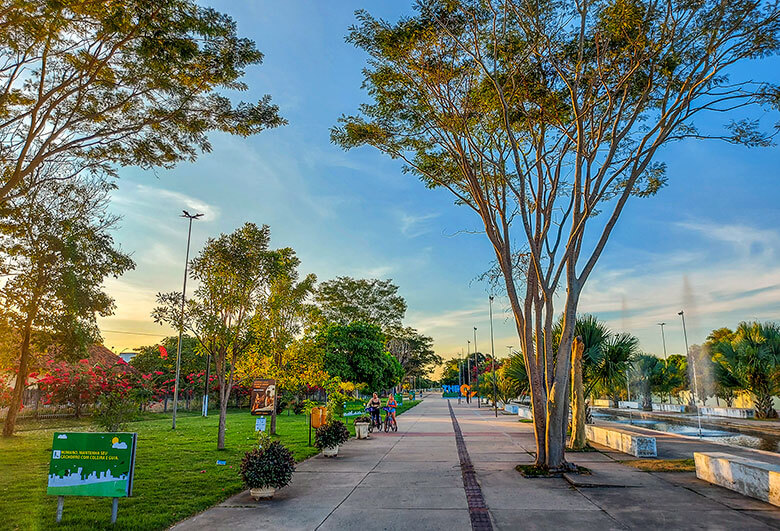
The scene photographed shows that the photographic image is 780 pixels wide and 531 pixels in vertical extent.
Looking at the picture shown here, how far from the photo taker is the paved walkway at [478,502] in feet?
21.0

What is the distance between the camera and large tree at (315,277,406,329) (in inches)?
1644

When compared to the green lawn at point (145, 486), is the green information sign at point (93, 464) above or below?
above

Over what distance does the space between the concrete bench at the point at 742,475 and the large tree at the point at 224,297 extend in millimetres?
11834

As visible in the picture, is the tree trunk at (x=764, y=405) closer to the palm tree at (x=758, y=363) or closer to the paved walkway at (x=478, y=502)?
the palm tree at (x=758, y=363)

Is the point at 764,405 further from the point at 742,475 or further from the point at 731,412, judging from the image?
the point at 742,475

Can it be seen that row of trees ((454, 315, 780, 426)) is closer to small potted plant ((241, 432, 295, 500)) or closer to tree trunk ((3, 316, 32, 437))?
small potted plant ((241, 432, 295, 500))

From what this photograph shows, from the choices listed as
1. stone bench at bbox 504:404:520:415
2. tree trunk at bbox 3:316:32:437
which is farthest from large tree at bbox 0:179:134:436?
stone bench at bbox 504:404:520:415

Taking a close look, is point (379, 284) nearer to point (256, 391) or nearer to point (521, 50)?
point (256, 391)

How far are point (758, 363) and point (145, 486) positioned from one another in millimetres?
31573

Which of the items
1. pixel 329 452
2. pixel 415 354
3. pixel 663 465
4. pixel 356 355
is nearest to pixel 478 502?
pixel 663 465

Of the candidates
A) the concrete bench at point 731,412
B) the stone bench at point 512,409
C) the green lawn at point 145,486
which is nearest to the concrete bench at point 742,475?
the green lawn at point 145,486

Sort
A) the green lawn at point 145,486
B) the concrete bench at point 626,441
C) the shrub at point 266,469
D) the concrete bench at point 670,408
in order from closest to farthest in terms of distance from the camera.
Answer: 1. the green lawn at point 145,486
2. the shrub at point 266,469
3. the concrete bench at point 626,441
4. the concrete bench at point 670,408

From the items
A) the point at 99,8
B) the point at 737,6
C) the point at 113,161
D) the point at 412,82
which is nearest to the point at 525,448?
the point at 412,82

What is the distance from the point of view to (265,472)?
775 cm
